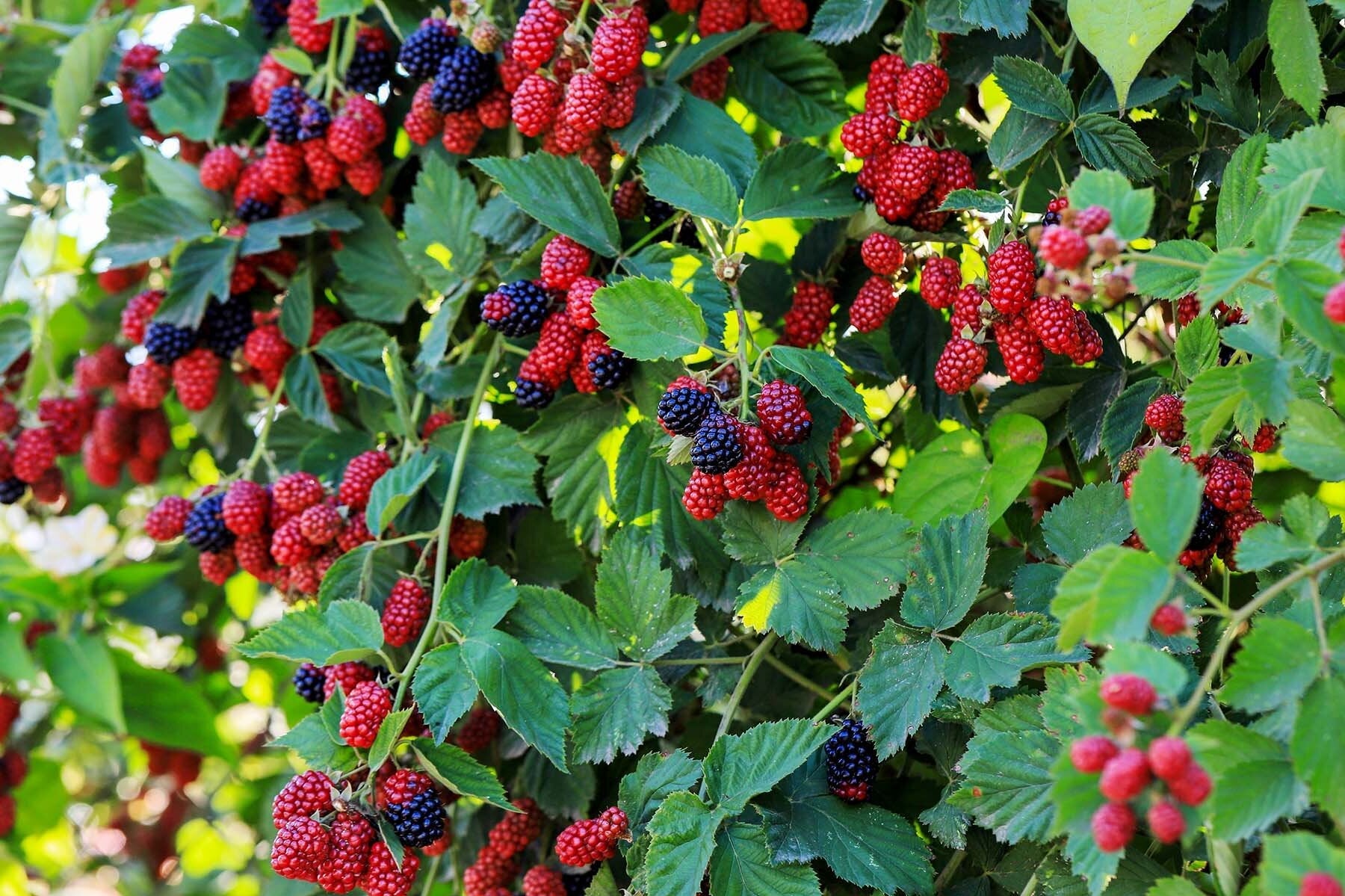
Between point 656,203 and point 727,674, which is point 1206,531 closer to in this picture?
point 727,674

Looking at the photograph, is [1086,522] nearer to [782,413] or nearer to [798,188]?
[782,413]

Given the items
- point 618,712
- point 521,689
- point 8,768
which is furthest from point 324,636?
point 8,768

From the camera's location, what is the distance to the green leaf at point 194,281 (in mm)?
1811

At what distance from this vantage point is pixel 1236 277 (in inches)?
34.6

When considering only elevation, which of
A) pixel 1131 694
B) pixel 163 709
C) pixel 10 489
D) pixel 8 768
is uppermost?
pixel 1131 694

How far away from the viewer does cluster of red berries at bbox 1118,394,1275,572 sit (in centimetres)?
112

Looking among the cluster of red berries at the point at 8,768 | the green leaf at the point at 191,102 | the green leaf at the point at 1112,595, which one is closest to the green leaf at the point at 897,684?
the green leaf at the point at 1112,595

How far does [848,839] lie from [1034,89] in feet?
2.65

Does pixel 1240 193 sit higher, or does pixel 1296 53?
pixel 1296 53

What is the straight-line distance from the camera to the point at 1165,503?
0.85 meters

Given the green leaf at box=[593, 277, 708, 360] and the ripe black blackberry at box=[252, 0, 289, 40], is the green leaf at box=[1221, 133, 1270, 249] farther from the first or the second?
the ripe black blackberry at box=[252, 0, 289, 40]

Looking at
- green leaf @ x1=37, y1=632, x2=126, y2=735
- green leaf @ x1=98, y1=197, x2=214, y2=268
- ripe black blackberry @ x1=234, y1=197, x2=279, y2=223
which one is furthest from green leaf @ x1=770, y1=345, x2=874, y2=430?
green leaf @ x1=37, y1=632, x2=126, y2=735

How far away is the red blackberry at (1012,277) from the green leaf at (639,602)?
1.52 feet

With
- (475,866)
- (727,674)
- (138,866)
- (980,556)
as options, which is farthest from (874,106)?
(138,866)
